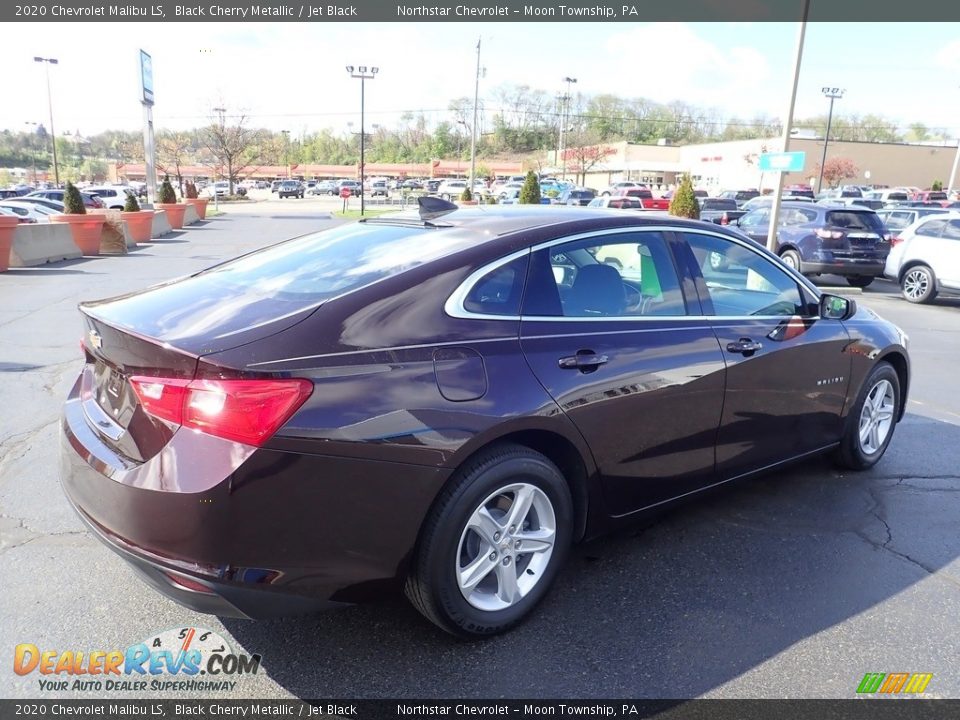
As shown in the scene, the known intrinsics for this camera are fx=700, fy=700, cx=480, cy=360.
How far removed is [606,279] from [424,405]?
4.41ft

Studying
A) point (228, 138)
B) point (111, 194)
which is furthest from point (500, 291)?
point (228, 138)

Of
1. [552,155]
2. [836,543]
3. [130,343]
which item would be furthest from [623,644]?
[552,155]

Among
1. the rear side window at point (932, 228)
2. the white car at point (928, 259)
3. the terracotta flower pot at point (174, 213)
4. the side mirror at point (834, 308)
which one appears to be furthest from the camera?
the terracotta flower pot at point (174, 213)

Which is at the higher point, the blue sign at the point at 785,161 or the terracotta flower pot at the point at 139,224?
the blue sign at the point at 785,161

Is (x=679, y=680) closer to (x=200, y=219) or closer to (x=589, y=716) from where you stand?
(x=589, y=716)

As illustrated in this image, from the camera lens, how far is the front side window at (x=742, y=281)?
3.69 metres

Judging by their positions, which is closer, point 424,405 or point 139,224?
point 424,405

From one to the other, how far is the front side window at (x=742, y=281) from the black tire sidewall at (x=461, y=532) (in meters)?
1.42

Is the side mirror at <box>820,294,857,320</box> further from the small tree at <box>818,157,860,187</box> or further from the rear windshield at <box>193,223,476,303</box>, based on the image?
the small tree at <box>818,157,860,187</box>

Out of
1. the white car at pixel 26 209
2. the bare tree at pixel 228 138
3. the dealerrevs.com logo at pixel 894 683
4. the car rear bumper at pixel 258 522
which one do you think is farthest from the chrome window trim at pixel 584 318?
the bare tree at pixel 228 138

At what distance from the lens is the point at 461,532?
258 centimetres

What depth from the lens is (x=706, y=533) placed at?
149 inches

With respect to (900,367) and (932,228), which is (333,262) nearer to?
(900,367)

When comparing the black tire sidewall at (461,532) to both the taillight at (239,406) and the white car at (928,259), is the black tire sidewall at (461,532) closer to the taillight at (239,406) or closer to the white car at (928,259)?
the taillight at (239,406)
